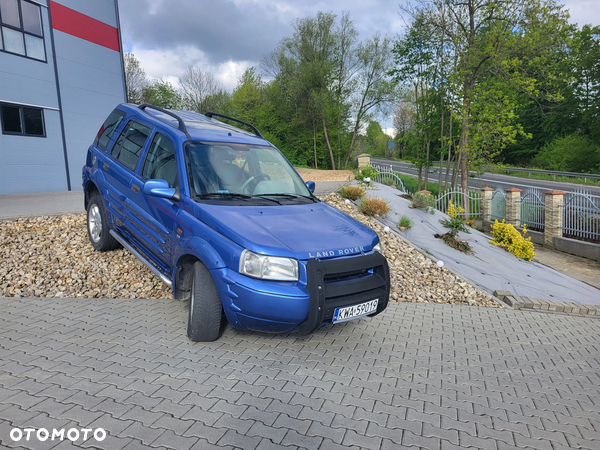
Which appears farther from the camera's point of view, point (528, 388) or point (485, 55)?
point (485, 55)

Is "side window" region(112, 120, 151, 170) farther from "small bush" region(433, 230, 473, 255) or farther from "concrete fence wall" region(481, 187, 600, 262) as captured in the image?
"concrete fence wall" region(481, 187, 600, 262)

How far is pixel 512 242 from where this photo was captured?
1027 cm

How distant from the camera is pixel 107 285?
5.83 meters

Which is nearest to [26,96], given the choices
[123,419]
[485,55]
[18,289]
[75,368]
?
[18,289]

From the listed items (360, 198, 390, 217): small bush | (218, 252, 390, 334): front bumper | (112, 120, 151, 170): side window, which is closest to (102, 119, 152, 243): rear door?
(112, 120, 151, 170): side window

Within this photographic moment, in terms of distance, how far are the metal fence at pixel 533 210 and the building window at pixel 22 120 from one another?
1853 centimetres

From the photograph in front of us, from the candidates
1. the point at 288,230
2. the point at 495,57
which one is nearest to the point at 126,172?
the point at 288,230

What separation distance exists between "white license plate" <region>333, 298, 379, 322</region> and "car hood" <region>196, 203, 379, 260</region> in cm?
51

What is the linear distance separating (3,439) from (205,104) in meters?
43.4

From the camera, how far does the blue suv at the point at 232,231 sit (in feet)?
11.8

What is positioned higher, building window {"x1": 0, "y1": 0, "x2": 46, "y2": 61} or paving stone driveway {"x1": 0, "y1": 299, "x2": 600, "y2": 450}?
building window {"x1": 0, "y1": 0, "x2": 46, "y2": 61}

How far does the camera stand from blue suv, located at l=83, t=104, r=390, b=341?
11.8 ft

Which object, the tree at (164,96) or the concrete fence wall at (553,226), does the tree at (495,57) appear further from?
the tree at (164,96)

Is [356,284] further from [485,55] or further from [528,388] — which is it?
[485,55]
